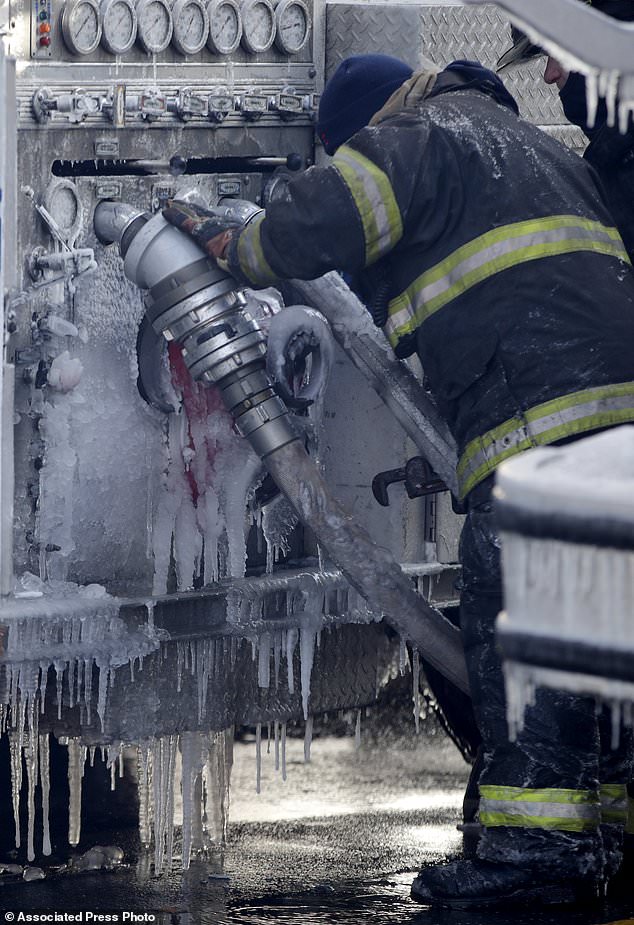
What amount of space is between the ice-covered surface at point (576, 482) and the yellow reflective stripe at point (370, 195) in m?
1.82

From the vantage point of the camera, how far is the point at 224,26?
530 centimetres

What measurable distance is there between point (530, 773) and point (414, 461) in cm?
98

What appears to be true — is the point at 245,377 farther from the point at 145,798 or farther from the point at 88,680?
the point at 145,798

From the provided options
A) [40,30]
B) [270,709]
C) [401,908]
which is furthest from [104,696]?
[40,30]

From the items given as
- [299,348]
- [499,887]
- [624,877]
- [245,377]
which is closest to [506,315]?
[299,348]

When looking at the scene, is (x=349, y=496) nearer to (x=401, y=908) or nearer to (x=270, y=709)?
(x=270, y=709)

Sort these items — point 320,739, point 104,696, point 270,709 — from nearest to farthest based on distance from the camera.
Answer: point 104,696, point 270,709, point 320,739

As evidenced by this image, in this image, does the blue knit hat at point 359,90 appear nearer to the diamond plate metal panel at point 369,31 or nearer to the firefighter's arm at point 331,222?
the diamond plate metal panel at point 369,31

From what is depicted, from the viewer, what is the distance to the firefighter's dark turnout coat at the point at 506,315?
4715 millimetres

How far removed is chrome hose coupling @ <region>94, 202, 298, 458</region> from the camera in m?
5.01

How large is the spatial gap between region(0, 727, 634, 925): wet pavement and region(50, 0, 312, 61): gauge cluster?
230cm

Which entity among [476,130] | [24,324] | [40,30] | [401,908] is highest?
[40,30]

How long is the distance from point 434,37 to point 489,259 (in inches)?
48.0

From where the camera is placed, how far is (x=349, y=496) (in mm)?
5613
